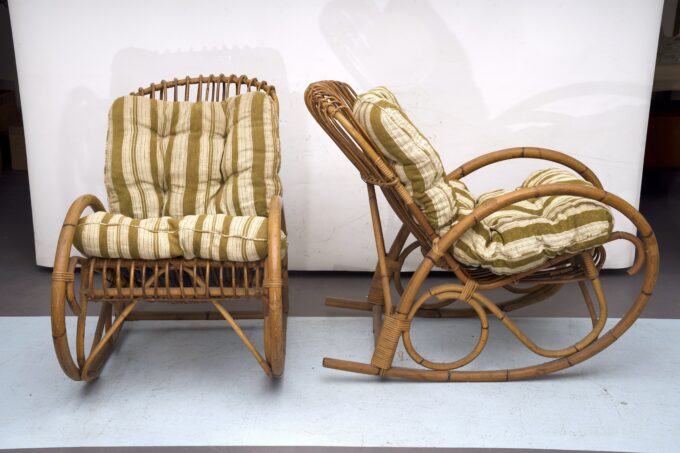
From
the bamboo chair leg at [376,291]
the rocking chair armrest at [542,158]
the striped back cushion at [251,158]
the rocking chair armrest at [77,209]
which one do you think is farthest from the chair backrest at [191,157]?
the rocking chair armrest at [542,158]

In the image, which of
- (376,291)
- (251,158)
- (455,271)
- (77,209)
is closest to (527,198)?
(455,271)

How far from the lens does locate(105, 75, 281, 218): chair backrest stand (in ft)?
8.05

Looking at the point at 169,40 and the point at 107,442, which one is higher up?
the point at 169,40

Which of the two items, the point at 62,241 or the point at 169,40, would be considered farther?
the point at 169,40

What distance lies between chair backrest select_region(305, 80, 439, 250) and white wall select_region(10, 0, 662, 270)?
0.75 metres

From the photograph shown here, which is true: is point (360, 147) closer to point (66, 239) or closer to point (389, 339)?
point (389, 339)

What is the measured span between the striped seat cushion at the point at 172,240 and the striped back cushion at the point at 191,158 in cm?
36

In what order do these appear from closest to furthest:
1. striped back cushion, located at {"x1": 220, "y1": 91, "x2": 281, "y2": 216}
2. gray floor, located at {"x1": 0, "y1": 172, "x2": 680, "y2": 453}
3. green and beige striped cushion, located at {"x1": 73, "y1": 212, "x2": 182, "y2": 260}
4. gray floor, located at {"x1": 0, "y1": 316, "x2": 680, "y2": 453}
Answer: gray floor, located at {"x1": 0, "y1": 316, "x2": 680, "y2": 453}
green and beige striped cushion, located at {"x1": 73, "y1": 212, "x2": 182, "y2": 260}
striped back cushion, located at {"x1": 220, "y1": 91, "x2": 281, "y2": 216}
gray floor, located at {"x1": 0, "y1": 172, "x2": 680, "y2": 453}

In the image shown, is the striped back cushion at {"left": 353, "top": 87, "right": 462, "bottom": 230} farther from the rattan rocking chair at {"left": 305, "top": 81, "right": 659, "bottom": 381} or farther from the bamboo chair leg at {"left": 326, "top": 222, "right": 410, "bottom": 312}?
the bamboo chair leg at {"left": 326, "top": 222, "right": 410, "bottom": 312}

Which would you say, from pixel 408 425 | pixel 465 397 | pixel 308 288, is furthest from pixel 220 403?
pixel 308 288

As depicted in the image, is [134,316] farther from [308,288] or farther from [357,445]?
[357,445]

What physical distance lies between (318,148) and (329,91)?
867 mm

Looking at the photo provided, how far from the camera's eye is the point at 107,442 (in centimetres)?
192

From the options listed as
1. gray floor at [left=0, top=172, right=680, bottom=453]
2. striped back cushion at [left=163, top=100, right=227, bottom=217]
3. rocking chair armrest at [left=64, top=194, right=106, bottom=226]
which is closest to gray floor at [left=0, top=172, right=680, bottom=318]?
gray floor at [left=0, top=172, right=680, bottom=453]
